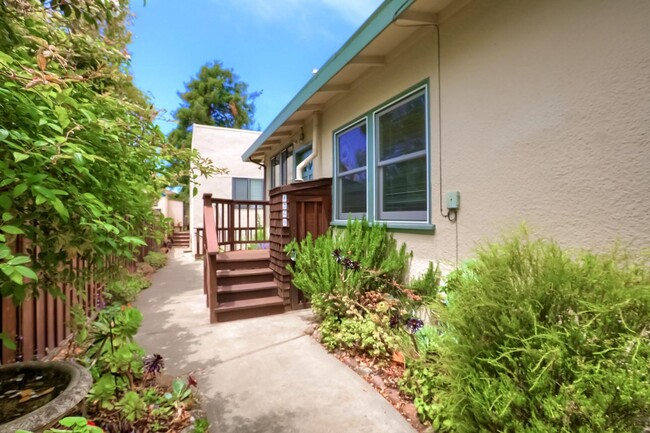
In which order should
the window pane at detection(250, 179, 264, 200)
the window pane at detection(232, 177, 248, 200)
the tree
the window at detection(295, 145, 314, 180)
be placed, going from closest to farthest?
the window at detection(295, 145, 314, 180) < the window pane at detection(232, 177, 248, 200) < the window pane at detection(250, 179, 264, 200) < the tree

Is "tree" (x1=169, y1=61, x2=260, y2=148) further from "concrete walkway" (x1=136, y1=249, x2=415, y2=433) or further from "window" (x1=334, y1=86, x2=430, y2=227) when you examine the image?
"concrete walkway" (x1=136, y1=249, x2=415, y2=433)

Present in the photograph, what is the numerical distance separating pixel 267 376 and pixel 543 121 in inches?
118

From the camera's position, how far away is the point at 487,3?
2.57 metres

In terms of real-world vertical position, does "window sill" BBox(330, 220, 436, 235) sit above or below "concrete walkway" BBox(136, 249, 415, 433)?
above

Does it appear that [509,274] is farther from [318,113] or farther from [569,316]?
[318,113]

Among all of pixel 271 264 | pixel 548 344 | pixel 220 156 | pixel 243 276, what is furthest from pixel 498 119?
pixel 220 156

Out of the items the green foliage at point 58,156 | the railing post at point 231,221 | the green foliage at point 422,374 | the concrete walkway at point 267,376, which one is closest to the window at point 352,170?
the concrete walkway at point 267,376

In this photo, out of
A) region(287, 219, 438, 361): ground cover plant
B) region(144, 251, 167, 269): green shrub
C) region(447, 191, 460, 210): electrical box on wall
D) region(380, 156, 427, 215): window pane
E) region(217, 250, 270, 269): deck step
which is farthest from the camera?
region(144, 251, 167, 269): green shrub

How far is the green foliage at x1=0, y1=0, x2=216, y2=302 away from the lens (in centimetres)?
105

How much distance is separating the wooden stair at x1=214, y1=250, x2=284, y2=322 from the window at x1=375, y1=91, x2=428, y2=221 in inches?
82.8

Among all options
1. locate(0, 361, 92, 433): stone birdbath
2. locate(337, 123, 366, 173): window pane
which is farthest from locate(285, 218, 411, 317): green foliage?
locate(0, 361, 92, 433): stone birdbath

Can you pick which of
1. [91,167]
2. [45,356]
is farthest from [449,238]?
[45,356]

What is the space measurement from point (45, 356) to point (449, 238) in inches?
153

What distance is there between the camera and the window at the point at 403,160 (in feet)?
10.9
